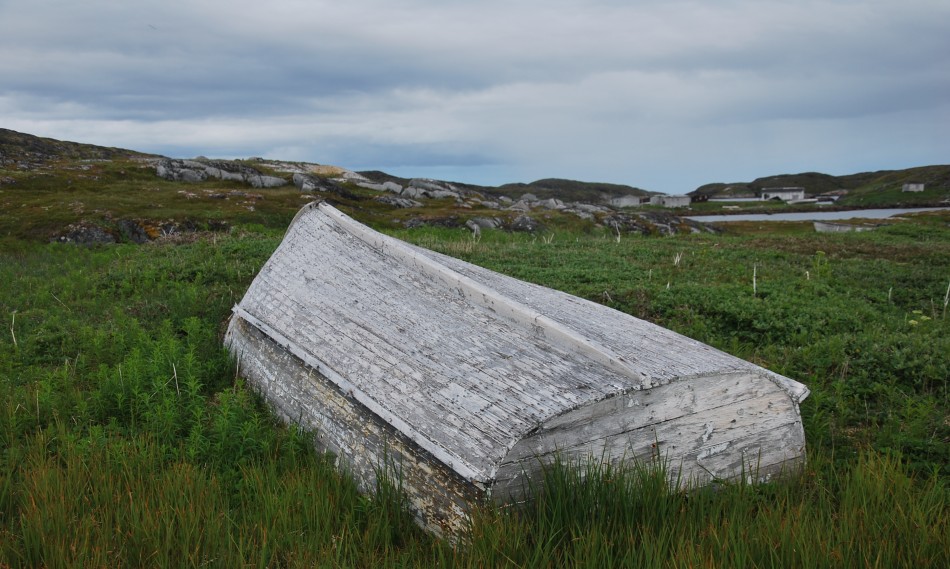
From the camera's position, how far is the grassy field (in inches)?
141

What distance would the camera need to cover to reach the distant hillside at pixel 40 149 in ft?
194

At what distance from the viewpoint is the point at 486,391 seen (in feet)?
14.6

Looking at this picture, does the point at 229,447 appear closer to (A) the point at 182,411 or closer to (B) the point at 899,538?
(A) the point at 182,411

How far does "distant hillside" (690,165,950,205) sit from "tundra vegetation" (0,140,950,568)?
101359mm

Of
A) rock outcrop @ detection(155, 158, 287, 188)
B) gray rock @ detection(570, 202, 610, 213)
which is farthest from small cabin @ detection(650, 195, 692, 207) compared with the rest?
rock outcrop @ detection(155, 158, 287, 188)

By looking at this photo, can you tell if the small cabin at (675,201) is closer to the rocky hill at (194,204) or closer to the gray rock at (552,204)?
the gray rock at (552,204)

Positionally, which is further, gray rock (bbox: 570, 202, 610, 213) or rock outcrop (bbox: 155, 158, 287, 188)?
rock outcrop (bbox: 155, 158, 287, 188)

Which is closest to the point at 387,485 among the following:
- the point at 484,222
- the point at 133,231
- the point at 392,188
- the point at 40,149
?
the point at 133,231

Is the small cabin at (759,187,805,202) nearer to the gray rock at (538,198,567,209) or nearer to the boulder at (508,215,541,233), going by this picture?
the gray rock at (538,198,567,209)

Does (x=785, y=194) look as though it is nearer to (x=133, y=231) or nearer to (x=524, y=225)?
(x=524, y=225)

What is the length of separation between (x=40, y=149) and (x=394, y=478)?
279 ft

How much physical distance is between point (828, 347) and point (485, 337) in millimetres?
5265

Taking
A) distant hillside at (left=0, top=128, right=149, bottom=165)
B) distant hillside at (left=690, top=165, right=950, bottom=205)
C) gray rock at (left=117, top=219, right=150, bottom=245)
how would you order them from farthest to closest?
distant hillside at (left=690, top=165, right=950, bottom=205) → distant hillside at (left=0, top=128, right=149, bottom=165) → gray rock at (left=117, top=219, right=150, bottom=245)

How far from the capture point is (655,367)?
4793 mm
